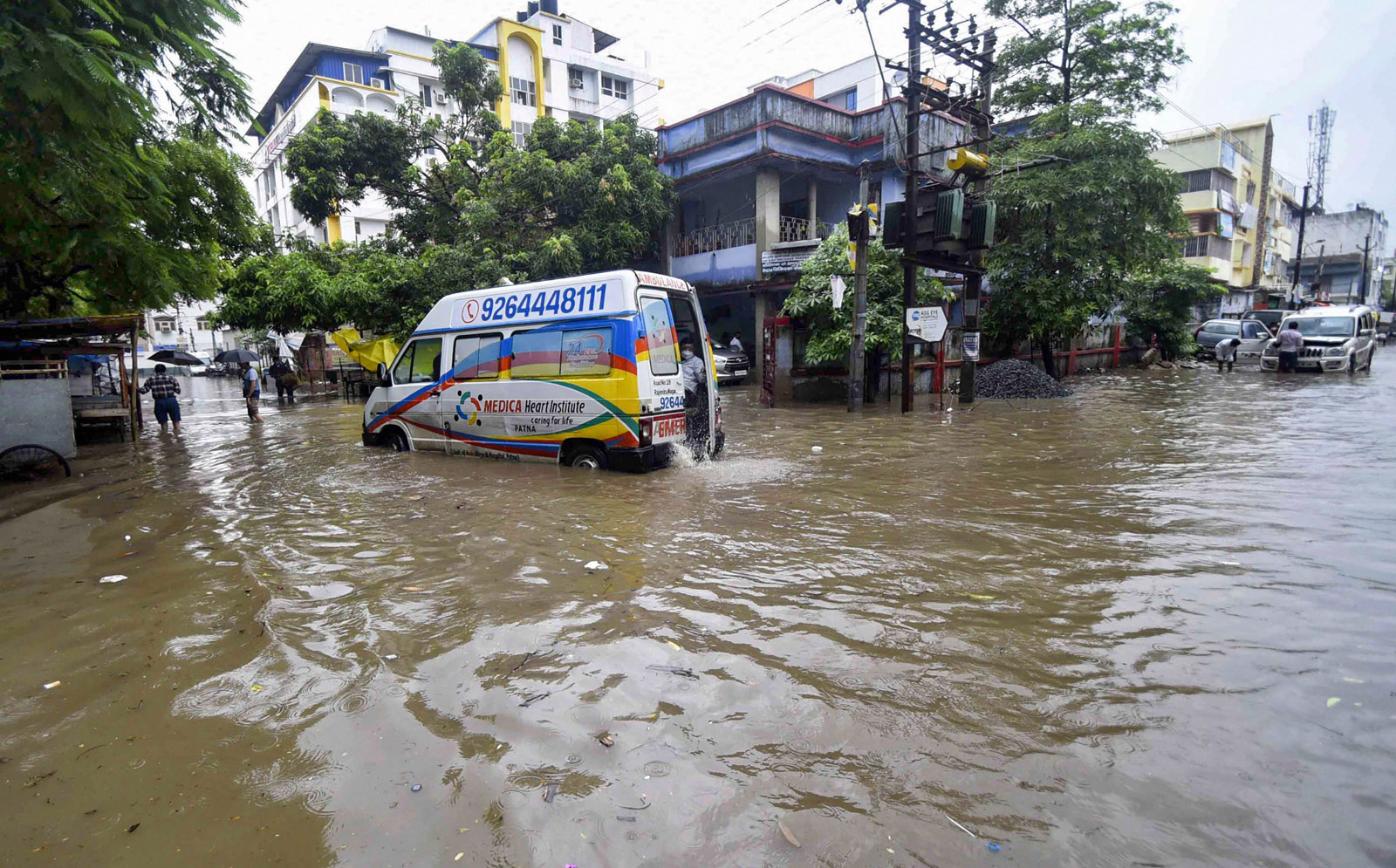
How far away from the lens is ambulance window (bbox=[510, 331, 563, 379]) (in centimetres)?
819

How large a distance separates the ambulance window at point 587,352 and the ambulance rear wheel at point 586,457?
90 centimetres

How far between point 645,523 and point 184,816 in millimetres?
4004

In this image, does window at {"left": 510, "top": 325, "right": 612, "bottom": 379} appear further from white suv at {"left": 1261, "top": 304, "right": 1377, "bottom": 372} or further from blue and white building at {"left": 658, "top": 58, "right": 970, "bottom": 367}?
white suv at {"left": 1261, "top": 304, "right": 1377, "bottom": 372}

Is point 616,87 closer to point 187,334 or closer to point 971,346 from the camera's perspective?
point 971,346

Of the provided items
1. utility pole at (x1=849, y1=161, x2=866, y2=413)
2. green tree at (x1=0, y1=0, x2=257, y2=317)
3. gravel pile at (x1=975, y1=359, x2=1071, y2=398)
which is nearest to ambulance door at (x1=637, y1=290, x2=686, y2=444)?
green tree at (x1=0, y1=0, x2=257, y2=317)

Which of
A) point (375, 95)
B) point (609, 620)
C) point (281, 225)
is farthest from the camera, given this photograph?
point (281, 225)

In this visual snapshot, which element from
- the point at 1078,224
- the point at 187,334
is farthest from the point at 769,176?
the point at 187,334

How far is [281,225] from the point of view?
4341 cm

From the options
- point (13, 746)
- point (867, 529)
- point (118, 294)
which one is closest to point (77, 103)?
point (13, 746)

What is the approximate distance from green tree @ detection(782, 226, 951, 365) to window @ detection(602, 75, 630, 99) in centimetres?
3357

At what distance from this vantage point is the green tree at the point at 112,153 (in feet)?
15.5

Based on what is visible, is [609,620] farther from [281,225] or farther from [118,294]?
[281,225]

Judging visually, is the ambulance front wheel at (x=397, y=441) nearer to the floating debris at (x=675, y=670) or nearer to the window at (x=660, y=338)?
the window at (x=660, y=338)

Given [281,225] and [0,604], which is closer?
[0,604]
